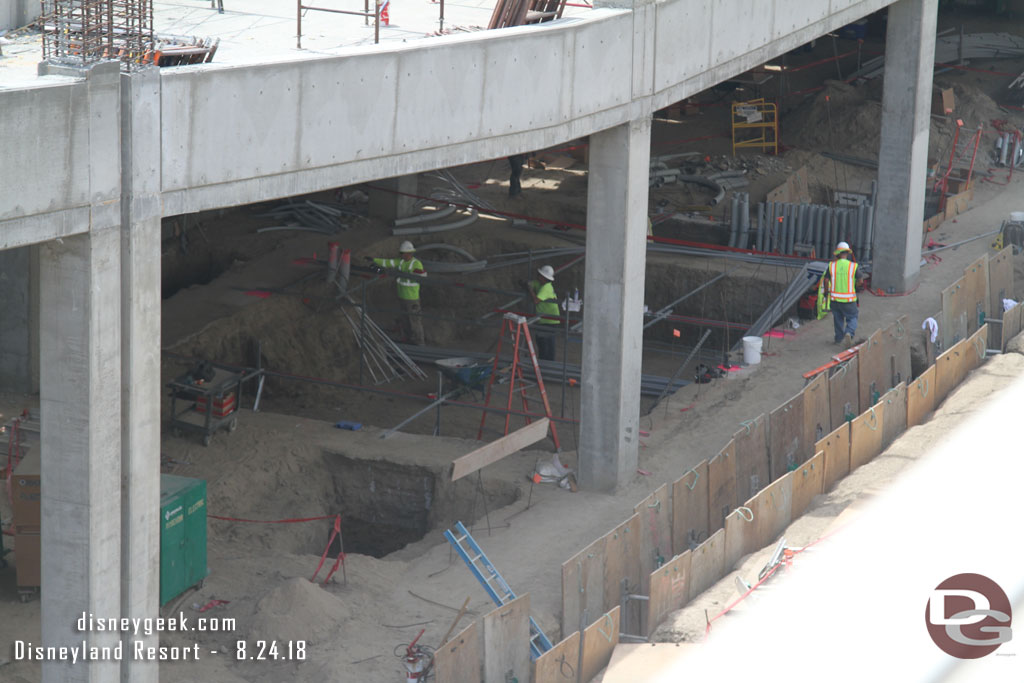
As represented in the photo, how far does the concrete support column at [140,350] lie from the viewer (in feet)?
29.9

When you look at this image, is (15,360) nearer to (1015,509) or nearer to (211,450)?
(211,450)

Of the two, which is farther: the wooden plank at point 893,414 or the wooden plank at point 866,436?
the wooden plank at point 893,414

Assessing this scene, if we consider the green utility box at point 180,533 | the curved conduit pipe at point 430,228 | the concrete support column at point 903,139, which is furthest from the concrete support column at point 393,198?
the green utility box at point 180,533

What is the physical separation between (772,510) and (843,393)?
163 inches

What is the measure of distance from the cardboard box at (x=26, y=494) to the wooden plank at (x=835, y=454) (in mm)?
8917

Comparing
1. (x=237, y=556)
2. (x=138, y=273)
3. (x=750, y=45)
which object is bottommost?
(x=237, y=556)

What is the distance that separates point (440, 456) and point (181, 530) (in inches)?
189

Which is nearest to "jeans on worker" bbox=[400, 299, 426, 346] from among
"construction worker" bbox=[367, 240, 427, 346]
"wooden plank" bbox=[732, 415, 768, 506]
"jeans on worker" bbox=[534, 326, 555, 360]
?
"construction worker" bbox=[367, 240, 427, 346]

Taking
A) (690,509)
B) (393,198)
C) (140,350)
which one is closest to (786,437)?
(690,509)

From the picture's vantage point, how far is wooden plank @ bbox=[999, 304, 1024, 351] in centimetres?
1939

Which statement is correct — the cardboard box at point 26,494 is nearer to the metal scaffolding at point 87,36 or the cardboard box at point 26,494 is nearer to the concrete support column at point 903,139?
the metal scaffolding at point 87,36

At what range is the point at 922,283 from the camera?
77.4ft

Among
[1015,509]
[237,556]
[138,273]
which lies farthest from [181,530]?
[1015,509]

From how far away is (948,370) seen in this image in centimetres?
1752
